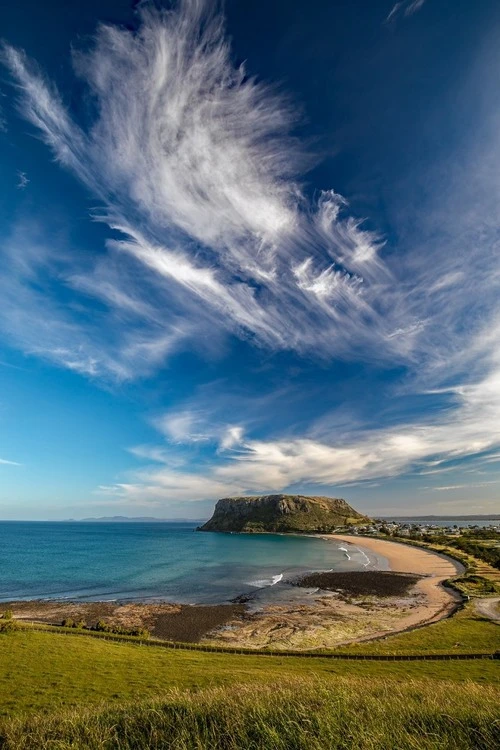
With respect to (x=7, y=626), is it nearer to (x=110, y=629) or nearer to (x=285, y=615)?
→ (x=110, y=629)

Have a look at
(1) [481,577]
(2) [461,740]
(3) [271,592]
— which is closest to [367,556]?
(1) [481,577]

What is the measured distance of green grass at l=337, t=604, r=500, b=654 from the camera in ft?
120

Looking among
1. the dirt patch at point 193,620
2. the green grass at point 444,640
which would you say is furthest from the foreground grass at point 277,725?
the dirt patch at point 193,620

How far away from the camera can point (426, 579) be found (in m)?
83.6

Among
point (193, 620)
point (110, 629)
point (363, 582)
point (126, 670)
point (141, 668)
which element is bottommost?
point (193, 620)

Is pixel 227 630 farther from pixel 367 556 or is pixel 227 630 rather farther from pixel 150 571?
pixel 367 556

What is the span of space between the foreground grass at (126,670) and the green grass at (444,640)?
4091 millimetres

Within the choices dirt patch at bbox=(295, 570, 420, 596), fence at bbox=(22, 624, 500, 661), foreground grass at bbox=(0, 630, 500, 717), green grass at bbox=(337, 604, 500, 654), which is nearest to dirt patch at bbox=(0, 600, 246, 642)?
fence at bbox=(22, 624, 500, 661)

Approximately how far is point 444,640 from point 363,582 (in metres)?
45.2

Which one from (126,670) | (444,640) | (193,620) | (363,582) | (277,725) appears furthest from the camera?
(363,582)

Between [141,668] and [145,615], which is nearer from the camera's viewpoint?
[141,668]

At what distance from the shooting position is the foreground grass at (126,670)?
2403 centimetres

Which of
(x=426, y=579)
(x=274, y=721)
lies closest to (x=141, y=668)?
(x=274, y=721)

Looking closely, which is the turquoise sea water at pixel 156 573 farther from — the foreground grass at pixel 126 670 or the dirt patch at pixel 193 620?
the foreground grass at pixel 126 670
